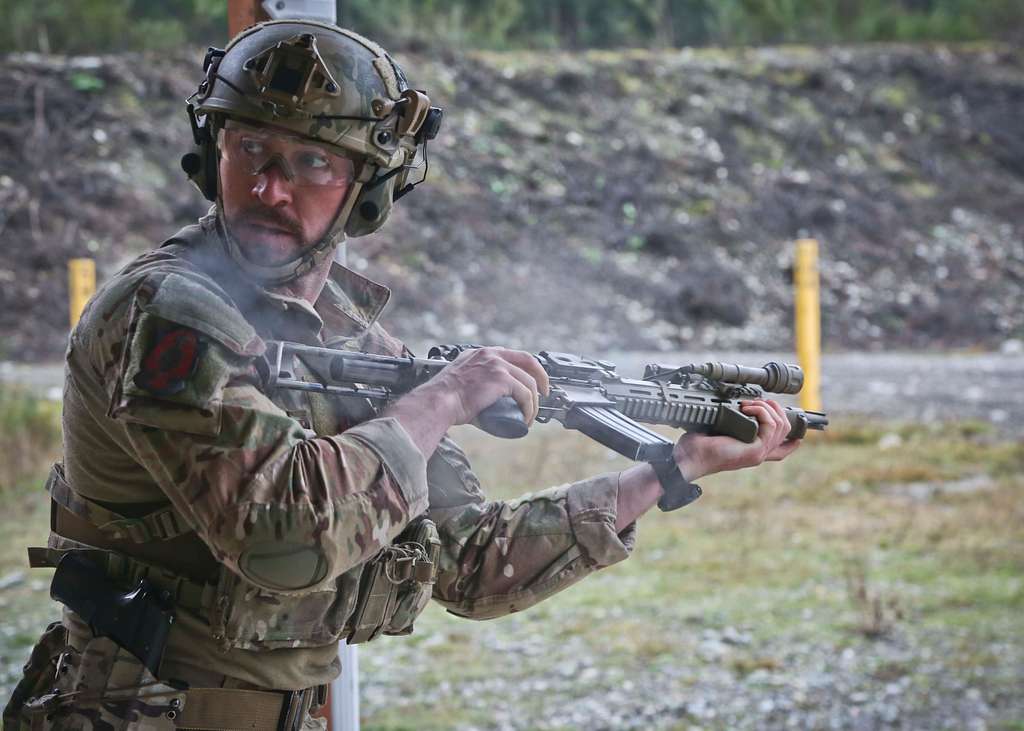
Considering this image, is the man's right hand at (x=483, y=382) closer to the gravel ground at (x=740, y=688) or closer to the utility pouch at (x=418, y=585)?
the utility pouch at (x=418, y=585)

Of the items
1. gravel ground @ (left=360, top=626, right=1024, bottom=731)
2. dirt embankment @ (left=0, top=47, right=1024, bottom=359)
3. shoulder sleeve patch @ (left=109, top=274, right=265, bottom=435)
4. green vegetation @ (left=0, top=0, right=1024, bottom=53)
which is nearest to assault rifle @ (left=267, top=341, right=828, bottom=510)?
shoulder sleeve patch @ (left=109, top=274, right=265, bottom=435)

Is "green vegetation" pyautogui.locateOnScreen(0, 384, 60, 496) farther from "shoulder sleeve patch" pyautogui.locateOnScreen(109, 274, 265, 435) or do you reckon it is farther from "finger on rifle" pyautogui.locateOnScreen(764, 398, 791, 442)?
"shoulder sleeve patch" pyautogui.locateOnScreen(109, 274, 265, 435)

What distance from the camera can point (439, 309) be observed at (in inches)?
403

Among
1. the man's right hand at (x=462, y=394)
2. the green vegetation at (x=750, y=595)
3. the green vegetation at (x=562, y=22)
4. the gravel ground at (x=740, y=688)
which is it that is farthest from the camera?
the green vegetation at (x=562, y=22)

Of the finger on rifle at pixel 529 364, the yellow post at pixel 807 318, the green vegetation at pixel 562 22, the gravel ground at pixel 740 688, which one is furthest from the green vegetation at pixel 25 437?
the finger on rifle at pixel 529 364

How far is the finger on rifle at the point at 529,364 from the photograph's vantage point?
5.63 feet

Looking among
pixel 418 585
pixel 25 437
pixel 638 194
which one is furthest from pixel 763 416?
pixel 638 194

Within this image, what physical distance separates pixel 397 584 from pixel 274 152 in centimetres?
63

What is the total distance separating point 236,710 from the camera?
1737 mm

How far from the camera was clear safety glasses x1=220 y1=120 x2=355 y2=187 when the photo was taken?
1.74 metres

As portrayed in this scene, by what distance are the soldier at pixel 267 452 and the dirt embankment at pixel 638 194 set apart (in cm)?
716

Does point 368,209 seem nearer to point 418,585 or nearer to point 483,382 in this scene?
point 483,382

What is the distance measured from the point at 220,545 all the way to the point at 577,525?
725 mm

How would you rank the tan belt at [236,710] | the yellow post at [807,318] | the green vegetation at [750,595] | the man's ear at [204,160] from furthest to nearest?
the yellow post at [807,318], the green vegetation at [750,595], the man's ear at [204,160], the tan belt at [236,710]
